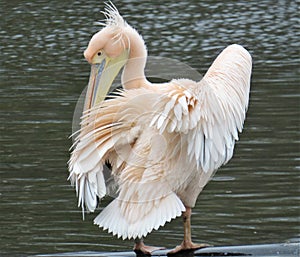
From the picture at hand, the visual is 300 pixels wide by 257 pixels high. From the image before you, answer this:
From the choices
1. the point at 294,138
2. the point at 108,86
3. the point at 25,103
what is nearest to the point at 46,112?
the point at 25,103

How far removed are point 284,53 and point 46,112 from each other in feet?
14.2

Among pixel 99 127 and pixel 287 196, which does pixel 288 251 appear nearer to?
pixel 99 127

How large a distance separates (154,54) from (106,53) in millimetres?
7747

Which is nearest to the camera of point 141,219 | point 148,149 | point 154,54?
point 141,219

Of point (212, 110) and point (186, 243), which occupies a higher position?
point (212, 110)

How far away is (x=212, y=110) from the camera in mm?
4938

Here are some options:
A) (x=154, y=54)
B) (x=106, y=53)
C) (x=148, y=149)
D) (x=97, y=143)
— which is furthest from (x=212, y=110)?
(x=154, y=54)

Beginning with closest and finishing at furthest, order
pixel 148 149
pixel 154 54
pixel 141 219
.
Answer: pixel 141 219 < pixel 148 149 < pixel 154 54

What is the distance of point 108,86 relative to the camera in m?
5.29

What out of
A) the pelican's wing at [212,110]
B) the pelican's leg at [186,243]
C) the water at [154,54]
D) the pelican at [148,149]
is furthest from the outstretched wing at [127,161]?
the water at [154,54]

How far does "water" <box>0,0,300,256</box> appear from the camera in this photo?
622 centimetres

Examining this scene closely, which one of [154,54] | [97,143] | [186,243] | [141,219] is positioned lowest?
[154,54]

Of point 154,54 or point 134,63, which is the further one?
point 154,54

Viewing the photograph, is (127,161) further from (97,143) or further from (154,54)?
(154,54)
